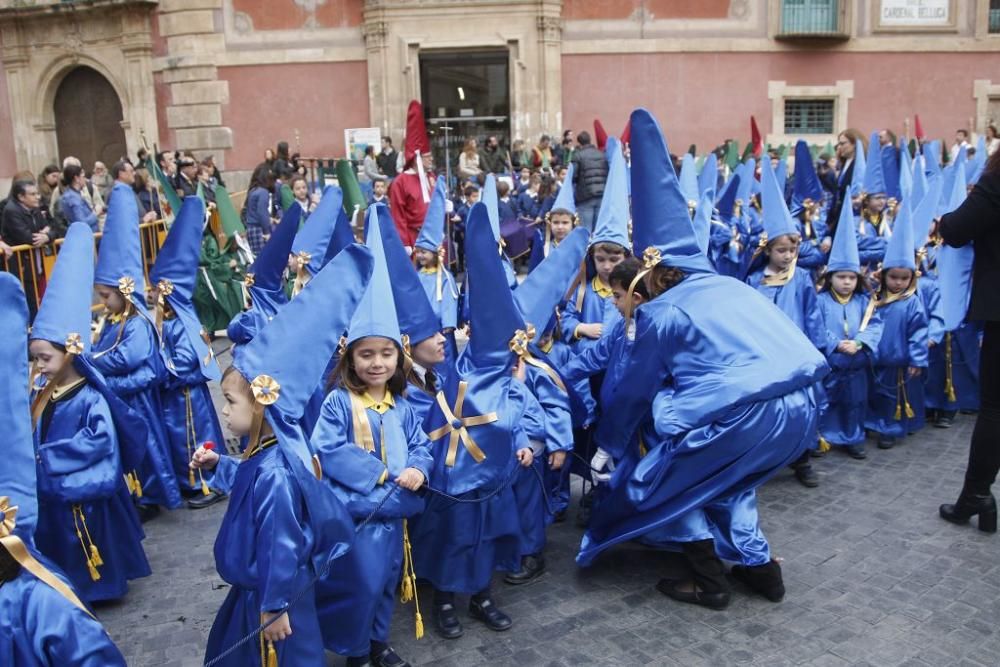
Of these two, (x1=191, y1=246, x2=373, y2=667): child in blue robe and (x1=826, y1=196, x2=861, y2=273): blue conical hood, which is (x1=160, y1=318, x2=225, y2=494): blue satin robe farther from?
(x1=826, y1=196, x2=861, y2=273): blue conical hood

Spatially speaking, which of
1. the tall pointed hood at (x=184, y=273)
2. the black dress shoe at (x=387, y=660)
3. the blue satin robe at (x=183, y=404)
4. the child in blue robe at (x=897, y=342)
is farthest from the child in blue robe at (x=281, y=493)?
the child in blue robe at (x=897, y=342)

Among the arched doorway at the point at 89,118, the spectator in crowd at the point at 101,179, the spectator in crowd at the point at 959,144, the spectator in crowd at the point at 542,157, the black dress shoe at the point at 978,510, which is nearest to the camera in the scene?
the black dress shoe at the point at 978,510

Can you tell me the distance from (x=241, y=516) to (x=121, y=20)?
69.8ft

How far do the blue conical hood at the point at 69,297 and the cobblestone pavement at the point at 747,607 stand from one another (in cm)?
144

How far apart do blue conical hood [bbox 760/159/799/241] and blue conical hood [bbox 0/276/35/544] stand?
16.6ft

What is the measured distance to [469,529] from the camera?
13.5 feet

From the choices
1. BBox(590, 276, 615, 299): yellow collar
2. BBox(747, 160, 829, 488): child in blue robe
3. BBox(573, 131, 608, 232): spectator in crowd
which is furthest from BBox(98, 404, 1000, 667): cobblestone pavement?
BBox(573, 131, 608, 232): spectator in crowd

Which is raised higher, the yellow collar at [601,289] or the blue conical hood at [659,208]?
the blue conical hood at [659,208]

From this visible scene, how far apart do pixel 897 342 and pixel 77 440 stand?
5.46 m

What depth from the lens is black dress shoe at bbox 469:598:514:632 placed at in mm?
4137

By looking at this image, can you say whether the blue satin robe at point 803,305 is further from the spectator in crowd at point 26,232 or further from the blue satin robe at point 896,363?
the spectator in crowd at point 26,232

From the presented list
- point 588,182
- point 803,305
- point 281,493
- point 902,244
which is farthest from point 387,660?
point 588,182

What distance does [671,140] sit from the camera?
69.5ft

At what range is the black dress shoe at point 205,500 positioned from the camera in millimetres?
5809
